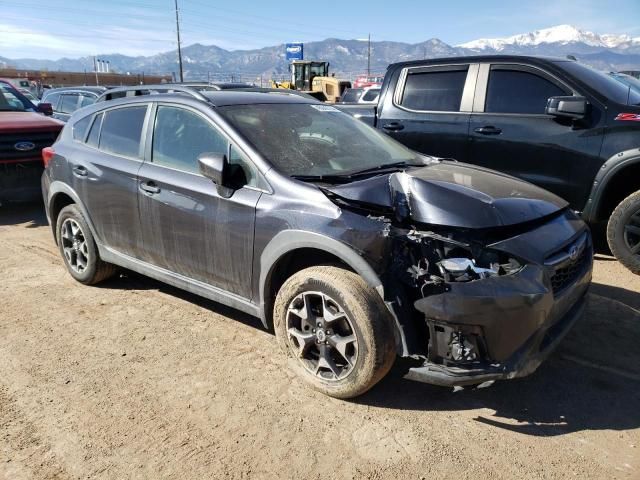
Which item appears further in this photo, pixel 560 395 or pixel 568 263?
pixel 560 395

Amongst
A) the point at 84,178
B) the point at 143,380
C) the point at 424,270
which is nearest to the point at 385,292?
the point at 424,270

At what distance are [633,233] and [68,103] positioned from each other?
36.7ft

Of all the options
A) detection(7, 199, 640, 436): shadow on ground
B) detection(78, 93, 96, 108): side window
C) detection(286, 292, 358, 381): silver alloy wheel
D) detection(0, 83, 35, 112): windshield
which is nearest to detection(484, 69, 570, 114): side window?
detection(7, 199, 640, 436): shadow on ground

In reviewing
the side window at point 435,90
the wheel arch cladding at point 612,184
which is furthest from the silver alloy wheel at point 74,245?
the wheel arch cladding at point 612,184

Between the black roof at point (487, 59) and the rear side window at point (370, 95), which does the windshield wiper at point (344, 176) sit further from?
the rear side window at point (370, 95)

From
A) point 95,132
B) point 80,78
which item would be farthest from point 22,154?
point 80,78

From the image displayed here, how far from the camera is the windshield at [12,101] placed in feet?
28.8

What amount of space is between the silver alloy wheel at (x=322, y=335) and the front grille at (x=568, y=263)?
3.69ft

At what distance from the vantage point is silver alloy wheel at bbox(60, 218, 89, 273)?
4.75 m

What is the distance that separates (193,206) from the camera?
3.54m

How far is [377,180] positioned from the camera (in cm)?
301

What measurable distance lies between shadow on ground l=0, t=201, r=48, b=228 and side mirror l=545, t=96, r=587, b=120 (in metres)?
6.66

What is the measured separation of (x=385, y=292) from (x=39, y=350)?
2539 millimetres

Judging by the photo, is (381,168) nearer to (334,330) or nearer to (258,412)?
(334,330)
